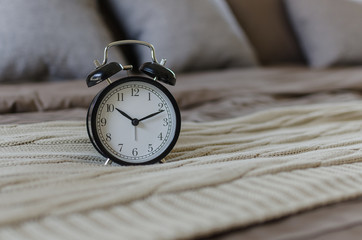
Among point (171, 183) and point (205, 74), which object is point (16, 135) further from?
point (205, 74)

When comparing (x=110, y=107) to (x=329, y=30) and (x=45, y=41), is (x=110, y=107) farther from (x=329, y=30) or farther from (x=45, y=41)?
(x=329, y=30)

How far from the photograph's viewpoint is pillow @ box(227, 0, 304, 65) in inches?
82.3

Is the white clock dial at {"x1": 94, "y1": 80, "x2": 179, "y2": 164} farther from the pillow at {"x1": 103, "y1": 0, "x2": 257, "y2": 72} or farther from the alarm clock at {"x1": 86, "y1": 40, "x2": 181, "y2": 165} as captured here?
the pillow at {"x1": 103, "y1": 0, "x2": 257, "y2": 72}

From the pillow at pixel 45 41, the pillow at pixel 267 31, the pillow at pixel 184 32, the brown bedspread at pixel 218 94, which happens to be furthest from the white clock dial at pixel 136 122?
the pillow at pixel 267 31

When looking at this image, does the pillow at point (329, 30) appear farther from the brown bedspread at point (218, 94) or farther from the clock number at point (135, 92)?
the clock number at point (135, 92)

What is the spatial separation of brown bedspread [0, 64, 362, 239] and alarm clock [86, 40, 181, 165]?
0.23 metres

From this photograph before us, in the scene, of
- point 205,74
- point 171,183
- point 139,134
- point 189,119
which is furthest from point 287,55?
point 171,183

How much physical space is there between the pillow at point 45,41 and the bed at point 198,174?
17 cm

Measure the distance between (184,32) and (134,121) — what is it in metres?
0.95

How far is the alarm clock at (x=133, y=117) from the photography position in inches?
32.6

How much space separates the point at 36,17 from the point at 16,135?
28.7 inches

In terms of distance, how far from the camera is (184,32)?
5.66ft

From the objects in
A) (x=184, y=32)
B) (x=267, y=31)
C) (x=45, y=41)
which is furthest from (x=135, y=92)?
(x=267, y=31)

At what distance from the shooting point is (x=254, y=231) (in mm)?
582
